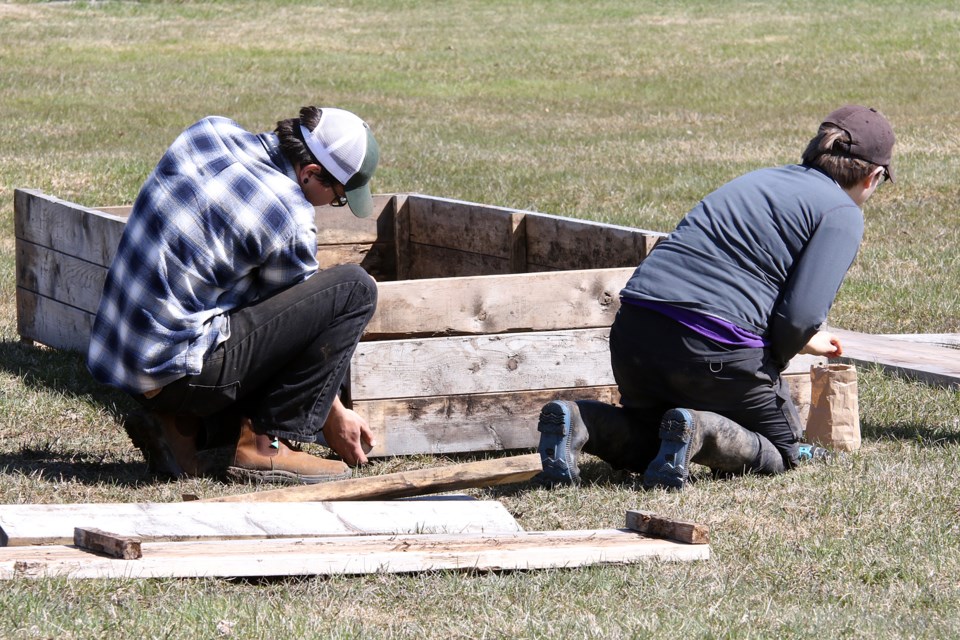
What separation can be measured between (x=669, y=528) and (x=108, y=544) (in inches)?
61.2

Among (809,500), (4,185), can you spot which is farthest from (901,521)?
(4,185)

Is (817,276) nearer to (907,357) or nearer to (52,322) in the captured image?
(907,357)

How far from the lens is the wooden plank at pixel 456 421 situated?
5117mm

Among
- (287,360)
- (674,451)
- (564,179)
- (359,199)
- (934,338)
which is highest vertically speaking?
(359,199)

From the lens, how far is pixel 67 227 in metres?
6.34

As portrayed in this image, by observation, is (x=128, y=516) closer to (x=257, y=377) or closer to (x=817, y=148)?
(x=257, y=377)

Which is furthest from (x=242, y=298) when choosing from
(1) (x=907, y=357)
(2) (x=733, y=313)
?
(1) (x=907, y=357)

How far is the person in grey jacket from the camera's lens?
454cm

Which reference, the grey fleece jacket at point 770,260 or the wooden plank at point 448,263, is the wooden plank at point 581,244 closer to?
the wooden plank at point 448,263

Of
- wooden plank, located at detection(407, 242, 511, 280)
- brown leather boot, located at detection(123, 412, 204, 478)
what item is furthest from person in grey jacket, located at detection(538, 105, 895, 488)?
wooden plank, located at detection(407, 242, 511, 280)

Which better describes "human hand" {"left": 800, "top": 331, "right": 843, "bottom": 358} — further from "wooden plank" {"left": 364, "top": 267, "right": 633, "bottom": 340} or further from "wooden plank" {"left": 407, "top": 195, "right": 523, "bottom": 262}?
"wooden plank" {"left": 407, "top": 195, "right": 523, "bottom": 262}

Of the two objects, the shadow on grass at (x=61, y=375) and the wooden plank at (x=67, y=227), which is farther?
the wooden plank at (x=67, y=227)

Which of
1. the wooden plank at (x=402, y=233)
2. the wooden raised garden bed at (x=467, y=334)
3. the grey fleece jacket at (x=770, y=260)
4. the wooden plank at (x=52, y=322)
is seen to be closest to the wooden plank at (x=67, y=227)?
the wooden raised garden bed at (x=467, y=334)

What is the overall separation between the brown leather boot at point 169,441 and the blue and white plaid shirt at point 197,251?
0.23 meters
